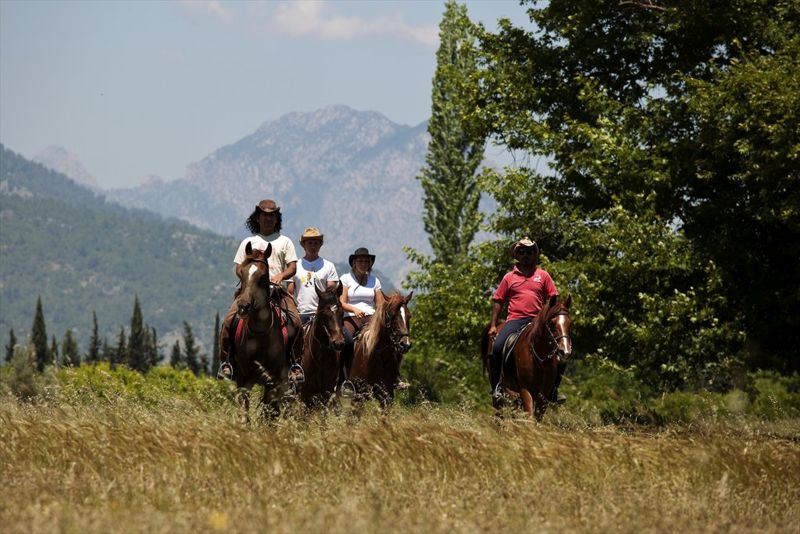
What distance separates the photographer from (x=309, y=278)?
18.1 meters

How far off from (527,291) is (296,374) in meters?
3.89

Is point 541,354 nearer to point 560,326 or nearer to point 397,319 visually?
point 560,326

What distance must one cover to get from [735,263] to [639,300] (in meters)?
2.14

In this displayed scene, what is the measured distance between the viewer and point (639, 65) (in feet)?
92.1

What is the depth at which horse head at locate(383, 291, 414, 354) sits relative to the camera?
59.0ft

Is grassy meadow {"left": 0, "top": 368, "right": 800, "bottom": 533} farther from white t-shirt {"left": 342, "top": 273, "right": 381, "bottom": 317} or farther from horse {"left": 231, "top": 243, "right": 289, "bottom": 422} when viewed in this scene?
white t-shirt {"left": 342, "top": 273, "right": 381, "bottom": 317}

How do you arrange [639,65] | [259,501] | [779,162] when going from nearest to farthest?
1. [259,501]
2. [779,162]
3. [639,65]

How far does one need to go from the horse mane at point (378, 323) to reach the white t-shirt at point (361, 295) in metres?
0.82

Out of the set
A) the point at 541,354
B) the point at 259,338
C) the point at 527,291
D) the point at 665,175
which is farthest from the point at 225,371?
the point at 665,175

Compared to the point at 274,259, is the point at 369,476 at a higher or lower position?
lower

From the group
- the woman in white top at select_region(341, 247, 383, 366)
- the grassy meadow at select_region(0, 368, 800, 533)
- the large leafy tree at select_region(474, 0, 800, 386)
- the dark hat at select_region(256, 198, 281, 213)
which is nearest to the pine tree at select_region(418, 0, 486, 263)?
the large leafy tree at select_region(474, 0, 800, 386)

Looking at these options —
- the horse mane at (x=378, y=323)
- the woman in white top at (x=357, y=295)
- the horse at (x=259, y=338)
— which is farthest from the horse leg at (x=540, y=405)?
the horse at (x=259, y=338)

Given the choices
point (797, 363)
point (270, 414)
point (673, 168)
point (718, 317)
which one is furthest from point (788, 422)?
point (270, 414)

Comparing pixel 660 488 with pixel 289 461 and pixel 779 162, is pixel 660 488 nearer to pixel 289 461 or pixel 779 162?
pixel 289 461
